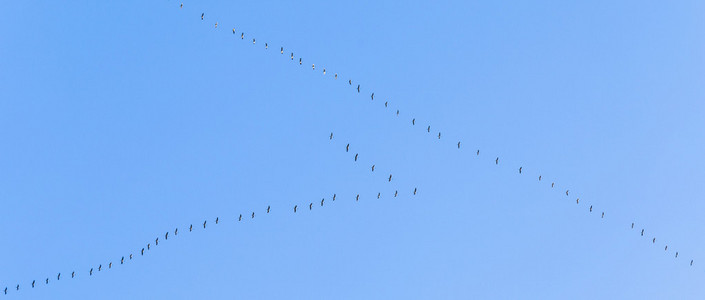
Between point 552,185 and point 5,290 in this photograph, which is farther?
point 5,290

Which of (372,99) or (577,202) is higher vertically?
(372,99)

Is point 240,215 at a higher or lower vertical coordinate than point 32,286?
higher

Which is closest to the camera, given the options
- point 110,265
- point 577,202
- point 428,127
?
point 428,127

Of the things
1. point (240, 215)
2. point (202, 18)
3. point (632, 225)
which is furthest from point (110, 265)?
point (632, 225)

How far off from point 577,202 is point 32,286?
28.6 m

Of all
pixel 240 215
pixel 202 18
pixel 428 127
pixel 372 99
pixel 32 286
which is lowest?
pixel 32 286

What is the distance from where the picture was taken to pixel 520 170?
1647 inches

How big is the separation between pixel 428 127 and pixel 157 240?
53.7 ft

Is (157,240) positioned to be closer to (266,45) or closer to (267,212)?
(267,212)

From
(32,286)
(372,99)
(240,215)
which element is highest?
(372,99)

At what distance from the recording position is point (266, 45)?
138ft

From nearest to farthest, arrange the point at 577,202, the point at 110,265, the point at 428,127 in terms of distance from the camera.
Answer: the point at 428,127, the point at 577,202, the point at 110,265

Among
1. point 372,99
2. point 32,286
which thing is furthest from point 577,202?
point 32,286

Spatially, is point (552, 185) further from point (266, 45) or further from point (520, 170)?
point (266, 45)
